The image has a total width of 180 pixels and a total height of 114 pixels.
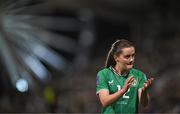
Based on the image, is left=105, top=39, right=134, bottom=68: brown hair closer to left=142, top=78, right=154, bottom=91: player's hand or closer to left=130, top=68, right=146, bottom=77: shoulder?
left=130, top=68, right=146, bottom=77: shoulder

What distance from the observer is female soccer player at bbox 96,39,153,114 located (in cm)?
388

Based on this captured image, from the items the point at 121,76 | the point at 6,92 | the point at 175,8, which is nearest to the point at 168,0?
the point at 175,8

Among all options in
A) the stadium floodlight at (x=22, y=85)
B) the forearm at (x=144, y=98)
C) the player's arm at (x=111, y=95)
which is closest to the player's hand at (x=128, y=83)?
the player's arm at (x=111, y=95)

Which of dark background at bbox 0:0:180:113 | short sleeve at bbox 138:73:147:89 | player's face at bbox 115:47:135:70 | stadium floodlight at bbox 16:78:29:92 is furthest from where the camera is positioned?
dark background at bbox 0:0:180:113

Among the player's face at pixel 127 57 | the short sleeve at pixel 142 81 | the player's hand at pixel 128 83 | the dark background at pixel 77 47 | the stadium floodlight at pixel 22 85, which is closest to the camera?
the player's hand at pixel 128 83

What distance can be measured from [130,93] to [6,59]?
24.3 ft

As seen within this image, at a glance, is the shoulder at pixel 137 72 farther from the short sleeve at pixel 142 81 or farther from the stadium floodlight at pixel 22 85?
the stadium floodlight at pixel 22 85

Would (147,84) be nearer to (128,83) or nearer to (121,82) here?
(128,83)

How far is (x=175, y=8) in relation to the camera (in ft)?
63.2

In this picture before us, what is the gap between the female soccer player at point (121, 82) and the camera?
3875mm

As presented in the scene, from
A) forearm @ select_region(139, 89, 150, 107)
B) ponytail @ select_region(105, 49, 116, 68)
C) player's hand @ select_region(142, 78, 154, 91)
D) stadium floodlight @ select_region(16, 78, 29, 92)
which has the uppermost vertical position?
ponytail @ select_region(105, 49, 116, 68)

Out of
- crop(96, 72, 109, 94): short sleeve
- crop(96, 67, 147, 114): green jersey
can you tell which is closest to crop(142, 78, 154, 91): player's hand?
crop(96, 67, 147, 114): green jersey

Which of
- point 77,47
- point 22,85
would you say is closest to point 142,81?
point 22,85

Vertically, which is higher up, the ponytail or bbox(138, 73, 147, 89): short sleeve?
the ponytail
